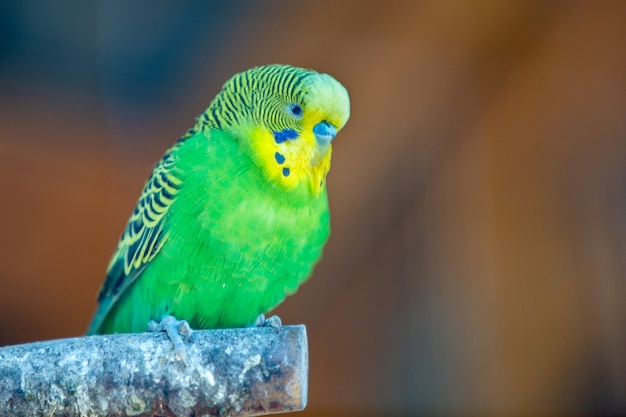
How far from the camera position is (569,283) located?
5.08 metres

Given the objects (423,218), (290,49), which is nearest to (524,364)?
(423,218)

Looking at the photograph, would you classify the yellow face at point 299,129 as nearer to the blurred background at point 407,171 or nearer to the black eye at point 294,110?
the black eye at point 294,110

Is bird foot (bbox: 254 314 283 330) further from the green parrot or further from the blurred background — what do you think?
the blurred background

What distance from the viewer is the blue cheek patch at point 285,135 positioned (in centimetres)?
248

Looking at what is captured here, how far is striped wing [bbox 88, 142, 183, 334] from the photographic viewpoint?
2715 millimetres

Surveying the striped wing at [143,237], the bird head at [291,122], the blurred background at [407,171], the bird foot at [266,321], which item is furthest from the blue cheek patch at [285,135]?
the blurred background at [407,171]

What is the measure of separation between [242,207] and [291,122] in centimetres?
35

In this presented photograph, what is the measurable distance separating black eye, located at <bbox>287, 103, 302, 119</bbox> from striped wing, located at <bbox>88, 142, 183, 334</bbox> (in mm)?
537

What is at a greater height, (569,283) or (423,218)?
(423,218)

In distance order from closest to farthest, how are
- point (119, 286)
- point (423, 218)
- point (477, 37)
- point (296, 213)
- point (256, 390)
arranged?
point (256, 390) → point (296, 213) → point (119, 286) → point (477, 37) → point (423, 218)

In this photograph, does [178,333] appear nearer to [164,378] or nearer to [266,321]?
[164,378]


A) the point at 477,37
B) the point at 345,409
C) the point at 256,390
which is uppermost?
the point at 477,37

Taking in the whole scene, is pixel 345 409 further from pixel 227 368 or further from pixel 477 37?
pixel 227 368

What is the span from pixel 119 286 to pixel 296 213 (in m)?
0.85
